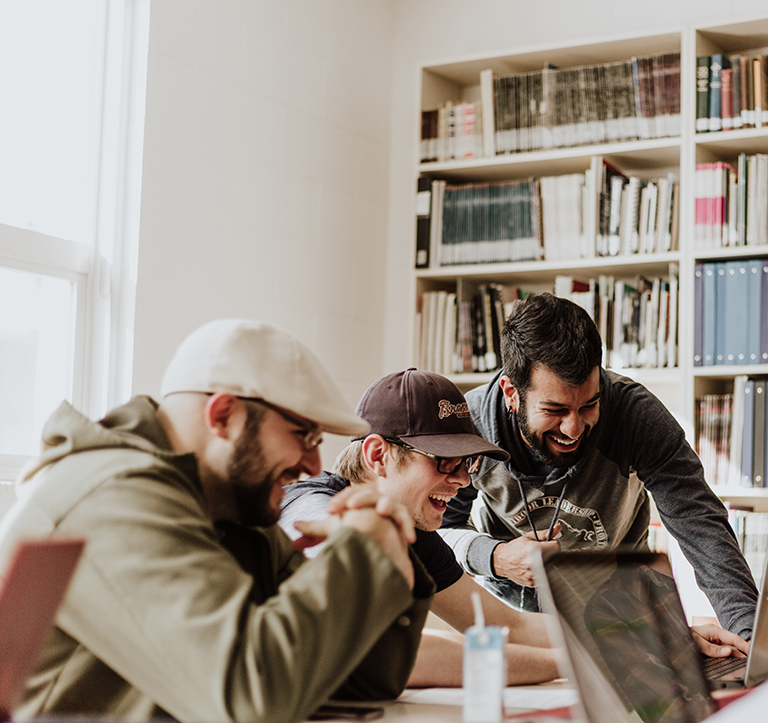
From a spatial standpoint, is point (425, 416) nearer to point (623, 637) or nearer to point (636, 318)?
point (623, 637)

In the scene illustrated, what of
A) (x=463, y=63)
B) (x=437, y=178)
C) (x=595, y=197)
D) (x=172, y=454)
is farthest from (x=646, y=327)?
(x=172, y=454)

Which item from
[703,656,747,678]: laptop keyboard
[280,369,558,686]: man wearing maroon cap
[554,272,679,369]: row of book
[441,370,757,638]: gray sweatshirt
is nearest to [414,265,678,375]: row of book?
[554,272,679,369]: row of book

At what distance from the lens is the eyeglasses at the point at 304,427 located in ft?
3.64

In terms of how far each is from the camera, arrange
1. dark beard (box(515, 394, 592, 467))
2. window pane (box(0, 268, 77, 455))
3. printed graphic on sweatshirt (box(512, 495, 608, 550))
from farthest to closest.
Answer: window pane (box(0, 268, 77, 455)) < printed graphic on sweatshirt (box(512, 495, 608, 550)) < dark beard (box(515, 394, 592, 467))

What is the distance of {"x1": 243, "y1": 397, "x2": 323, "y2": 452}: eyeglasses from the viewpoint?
3.64 ft

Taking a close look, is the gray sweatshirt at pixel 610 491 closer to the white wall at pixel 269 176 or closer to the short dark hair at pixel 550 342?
the short dark hair at pixel 550 342

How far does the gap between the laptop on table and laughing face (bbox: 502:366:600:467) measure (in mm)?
810

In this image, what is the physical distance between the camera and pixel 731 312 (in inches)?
121

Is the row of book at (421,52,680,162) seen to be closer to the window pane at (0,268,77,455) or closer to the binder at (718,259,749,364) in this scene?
the binder at (718,259,749,364)

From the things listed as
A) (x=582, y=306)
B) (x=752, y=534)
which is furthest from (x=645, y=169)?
(x=752, y=534)

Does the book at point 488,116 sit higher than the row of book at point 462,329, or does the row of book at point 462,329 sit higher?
the book at point 488,116

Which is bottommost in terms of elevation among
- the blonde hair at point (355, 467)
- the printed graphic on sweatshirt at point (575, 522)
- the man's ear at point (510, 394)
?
the printed graphic on sweatshirt at point (575, 522)

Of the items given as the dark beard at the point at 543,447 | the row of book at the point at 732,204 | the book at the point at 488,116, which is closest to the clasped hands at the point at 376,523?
the dark beard at the point at 543,447

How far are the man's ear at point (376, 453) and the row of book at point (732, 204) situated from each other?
5.83 ft
